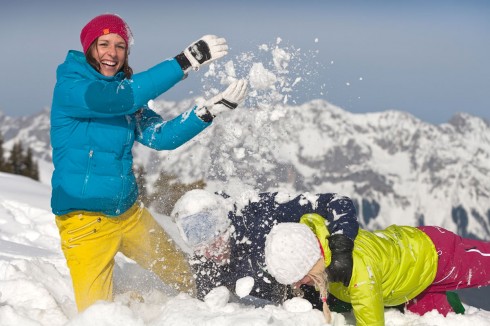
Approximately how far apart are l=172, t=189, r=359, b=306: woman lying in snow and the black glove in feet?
1.55

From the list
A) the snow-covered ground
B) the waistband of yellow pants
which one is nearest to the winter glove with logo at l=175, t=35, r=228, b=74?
the waistband of yellow pants

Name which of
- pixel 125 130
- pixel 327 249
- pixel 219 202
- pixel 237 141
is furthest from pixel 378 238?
pixel 125 130

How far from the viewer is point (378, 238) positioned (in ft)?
13.7

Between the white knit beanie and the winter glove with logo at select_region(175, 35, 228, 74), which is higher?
the winter glove with logo at select_region(175, 35, 228, 74)

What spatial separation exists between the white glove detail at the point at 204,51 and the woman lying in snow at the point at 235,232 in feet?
3.41

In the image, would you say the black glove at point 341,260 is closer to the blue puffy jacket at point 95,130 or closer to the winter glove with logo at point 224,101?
the winter glove with logo at point 224,101

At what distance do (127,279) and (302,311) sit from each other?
1811 millimetres

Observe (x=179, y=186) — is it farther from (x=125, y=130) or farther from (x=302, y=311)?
(x=302, y=311)

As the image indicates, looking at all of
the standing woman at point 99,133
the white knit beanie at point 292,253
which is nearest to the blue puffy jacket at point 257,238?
the white knit beanie at point 292,253

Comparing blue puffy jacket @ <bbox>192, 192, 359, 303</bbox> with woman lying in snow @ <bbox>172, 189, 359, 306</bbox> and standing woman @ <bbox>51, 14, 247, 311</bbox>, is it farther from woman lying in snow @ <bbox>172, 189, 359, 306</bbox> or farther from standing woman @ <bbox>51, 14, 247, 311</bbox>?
standing woman @ <bbox>51, 14, 247, 311</bbox>

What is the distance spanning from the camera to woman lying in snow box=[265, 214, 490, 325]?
3660 millimetres

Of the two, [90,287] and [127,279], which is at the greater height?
[90,287]

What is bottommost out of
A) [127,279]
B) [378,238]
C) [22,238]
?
[22,238]

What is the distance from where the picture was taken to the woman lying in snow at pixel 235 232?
4406 millimetres
